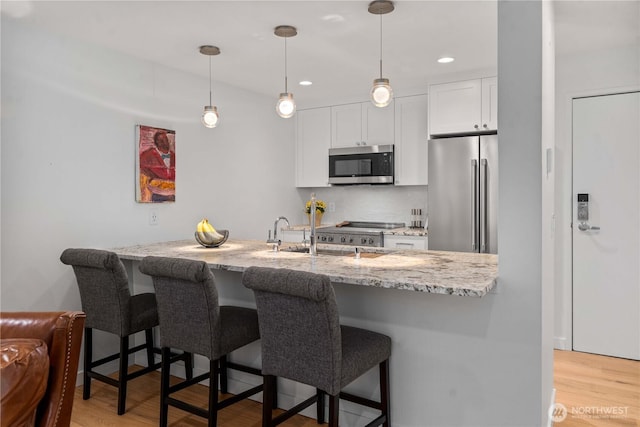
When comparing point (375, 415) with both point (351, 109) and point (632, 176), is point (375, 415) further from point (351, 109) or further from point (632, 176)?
point (351, 109)

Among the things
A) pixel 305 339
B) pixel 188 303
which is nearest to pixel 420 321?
pixel 305 339

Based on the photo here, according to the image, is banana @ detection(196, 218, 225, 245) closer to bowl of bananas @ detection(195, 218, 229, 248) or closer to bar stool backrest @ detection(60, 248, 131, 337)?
bowl of bananas @ detection(195, 218, 229, 248)

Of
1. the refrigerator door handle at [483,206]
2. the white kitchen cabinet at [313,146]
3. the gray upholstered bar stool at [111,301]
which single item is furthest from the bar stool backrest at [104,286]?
the white kitchen cabinet at [313,146]

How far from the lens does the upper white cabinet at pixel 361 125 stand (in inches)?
189

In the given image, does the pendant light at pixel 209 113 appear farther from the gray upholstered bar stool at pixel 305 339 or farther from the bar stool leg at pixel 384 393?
the bar stool leg at pixel 384 393

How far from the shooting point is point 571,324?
148 inches

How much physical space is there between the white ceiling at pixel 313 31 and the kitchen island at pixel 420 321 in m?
1.47

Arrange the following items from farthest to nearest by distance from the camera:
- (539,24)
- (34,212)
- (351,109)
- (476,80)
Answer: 1. (351,109)
2. (476,80)
3. (34,212)
4. (539,24)

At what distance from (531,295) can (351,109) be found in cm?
348

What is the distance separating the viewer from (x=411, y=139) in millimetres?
4637

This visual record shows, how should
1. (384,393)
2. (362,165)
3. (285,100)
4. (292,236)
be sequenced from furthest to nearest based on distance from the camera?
(292,236)
(362,165)
(285,100)
(384,393)

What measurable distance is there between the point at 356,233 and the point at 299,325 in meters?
2.89

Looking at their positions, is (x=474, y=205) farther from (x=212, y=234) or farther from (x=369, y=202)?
(x=212, y=234)

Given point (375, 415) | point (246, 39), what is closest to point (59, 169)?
point (246, 39)
